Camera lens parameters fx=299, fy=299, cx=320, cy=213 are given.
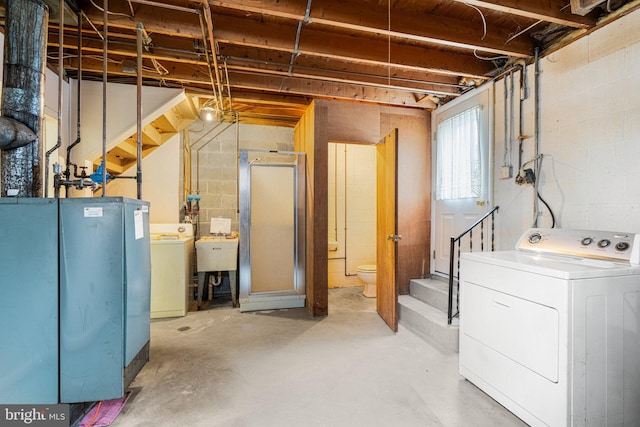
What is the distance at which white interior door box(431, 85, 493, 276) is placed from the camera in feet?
10.1

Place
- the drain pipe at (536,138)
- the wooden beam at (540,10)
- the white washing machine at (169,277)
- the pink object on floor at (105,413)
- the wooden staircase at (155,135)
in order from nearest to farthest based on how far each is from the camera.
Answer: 1. the pink object on floor at (105,413)
2. the wooden beam at (540,10)
3. the drain pipe at (536,138)
4. the white washing machine at (169,277)
5. the wooden staircase at (155,135)

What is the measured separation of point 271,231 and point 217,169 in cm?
134

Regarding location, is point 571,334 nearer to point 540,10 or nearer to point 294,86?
point 540,10

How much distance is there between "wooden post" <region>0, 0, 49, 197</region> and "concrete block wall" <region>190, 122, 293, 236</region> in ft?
8.02

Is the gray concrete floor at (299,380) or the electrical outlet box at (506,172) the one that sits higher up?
the electrical outlet box at (506,172)

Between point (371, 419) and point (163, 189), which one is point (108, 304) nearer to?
point (371, 419)

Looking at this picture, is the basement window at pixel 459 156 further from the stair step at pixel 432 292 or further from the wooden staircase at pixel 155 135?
the wooden staircase at pixel 155 135

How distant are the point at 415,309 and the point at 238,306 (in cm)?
209

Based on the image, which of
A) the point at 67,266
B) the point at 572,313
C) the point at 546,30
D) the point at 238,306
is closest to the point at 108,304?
the point at 67,266

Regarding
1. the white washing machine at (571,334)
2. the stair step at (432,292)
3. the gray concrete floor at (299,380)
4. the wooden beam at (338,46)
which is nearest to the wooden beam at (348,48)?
the wooden beam at (338,46)

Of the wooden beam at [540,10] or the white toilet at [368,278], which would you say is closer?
the wooden beam at [540,10]

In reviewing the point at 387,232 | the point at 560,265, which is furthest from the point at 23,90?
the point at 560,265

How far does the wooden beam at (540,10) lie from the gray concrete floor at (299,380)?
255cm

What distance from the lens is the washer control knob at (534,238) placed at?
2146 mm
